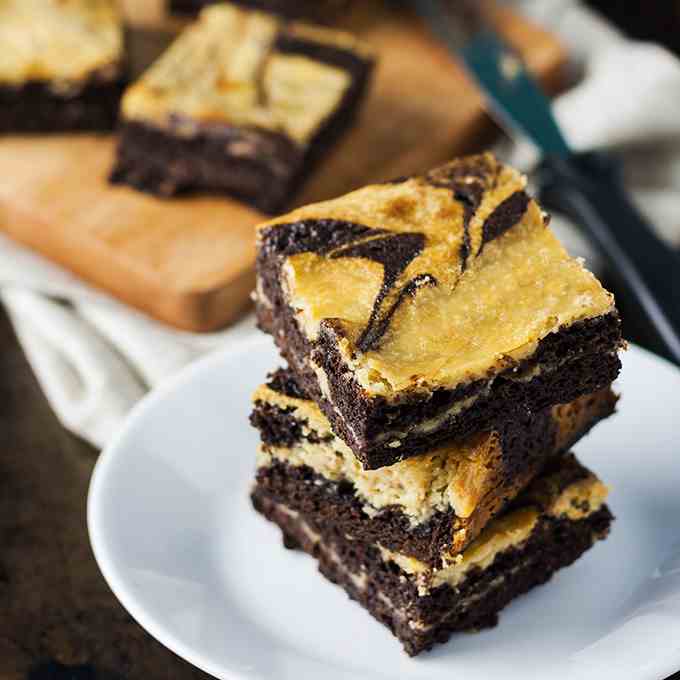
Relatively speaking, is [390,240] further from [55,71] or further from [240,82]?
[55,71]

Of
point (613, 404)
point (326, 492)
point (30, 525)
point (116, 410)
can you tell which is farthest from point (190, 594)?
point (613, 404)

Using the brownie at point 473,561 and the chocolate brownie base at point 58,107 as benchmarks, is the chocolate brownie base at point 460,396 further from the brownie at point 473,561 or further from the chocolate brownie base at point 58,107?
the chocolate brownie base at point 58,107

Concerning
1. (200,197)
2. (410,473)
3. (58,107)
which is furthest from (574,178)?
(58,107)

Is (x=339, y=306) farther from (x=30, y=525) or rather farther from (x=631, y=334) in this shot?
(x=631, y=334)

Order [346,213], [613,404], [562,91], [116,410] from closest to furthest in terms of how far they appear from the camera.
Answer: [346,213]
[613,404]
[116,410]
[562,91]

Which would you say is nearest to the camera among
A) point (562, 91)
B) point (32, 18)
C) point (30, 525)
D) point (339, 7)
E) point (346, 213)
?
point (346, 213)

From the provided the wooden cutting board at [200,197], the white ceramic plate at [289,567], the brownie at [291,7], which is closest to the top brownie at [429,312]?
the white ceramic plate at [289,567]
